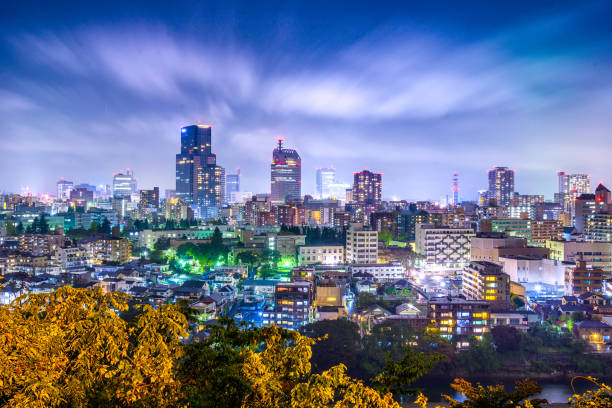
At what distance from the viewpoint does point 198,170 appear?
50.7 metres

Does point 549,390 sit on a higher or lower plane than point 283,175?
lower

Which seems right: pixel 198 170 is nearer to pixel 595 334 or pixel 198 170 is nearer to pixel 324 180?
pixel 324 180

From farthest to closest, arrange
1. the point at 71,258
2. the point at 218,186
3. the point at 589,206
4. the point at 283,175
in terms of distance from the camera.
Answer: the point at 283,175 → the point at 218,186 → the point at 589,206 → the point at 71,258

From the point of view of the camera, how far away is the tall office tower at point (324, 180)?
73.1 meters

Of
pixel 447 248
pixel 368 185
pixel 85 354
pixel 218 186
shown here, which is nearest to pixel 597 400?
pixel 85 354

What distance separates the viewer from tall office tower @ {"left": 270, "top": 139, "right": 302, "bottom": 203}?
52.3m

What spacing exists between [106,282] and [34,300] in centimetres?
1085

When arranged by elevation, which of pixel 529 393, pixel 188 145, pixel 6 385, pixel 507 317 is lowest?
pixel 507 317

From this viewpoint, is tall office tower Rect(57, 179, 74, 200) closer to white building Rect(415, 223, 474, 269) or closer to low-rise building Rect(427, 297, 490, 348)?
Answer: white building Rect(415, 223, 474, 269)

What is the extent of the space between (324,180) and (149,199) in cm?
3638

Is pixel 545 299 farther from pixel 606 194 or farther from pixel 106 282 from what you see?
pixel 606 194

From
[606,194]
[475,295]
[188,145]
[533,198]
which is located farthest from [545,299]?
[188,145]

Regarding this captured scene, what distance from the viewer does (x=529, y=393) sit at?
1903mm

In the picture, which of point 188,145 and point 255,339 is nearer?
point 255,339
